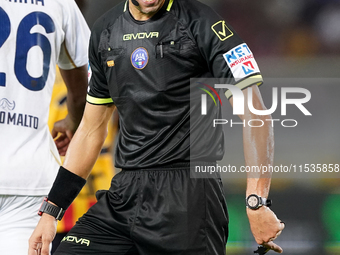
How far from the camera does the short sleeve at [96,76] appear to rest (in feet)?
8.63

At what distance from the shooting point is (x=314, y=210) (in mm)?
5199

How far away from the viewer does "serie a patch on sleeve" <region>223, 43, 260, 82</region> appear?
7.23ft

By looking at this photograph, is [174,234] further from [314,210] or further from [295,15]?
[295,15]

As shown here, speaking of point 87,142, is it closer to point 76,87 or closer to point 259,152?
point 76,87

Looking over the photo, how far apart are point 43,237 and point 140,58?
37.3 inches

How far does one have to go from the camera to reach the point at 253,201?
2.05 meters

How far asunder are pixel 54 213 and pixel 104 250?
0.37 meters

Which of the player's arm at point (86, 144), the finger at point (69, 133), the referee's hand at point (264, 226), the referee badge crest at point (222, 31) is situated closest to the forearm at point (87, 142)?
the player's arm at point (86, 144)

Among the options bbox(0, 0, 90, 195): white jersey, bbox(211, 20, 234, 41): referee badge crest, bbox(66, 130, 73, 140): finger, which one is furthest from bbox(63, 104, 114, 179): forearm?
bbox(211, 20, 234, 41): referee badge crest

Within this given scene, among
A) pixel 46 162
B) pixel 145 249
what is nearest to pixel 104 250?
pixel 145 249

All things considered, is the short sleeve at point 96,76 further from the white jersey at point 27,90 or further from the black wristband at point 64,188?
the black wristband at point 64,188

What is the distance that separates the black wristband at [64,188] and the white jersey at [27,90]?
19 cm

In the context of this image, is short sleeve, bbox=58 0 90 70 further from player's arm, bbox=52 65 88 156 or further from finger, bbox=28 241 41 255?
finger, bbox=28 241 41 255

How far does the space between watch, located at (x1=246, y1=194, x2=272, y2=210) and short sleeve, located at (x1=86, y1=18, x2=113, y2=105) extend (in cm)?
98
